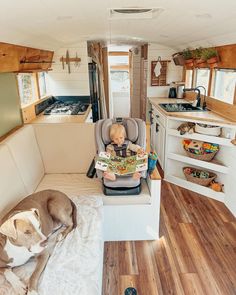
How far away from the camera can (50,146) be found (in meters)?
2.66

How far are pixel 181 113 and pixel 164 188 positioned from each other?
100 cm

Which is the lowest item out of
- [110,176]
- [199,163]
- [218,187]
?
[218,187]

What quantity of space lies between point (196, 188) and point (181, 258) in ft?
3.85

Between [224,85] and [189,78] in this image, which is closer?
[224,85]

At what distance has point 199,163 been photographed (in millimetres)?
2975

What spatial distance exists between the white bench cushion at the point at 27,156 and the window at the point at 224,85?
2285 millimetres

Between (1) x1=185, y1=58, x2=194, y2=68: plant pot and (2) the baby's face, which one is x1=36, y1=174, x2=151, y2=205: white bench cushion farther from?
(1) x1=185, y1=58, x2=194, y2=68: plant pot

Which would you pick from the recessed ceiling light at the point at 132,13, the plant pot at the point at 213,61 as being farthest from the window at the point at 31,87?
the plant pot at the point at 213,61

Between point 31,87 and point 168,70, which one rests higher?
point 168,70

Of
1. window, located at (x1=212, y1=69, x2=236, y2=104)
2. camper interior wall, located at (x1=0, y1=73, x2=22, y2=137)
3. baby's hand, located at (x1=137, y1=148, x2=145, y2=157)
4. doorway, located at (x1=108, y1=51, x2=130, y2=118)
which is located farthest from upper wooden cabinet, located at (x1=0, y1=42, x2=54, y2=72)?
doorway, located at (x1=108, y1=51, x2=130, y2=118)

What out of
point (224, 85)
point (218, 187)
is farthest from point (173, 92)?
point (218, 187)

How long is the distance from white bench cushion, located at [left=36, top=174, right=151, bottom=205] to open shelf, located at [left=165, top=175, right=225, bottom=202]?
1.03 metres

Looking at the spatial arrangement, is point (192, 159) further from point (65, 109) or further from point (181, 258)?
point (65, 109)

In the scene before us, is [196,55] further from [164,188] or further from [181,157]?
[164,188]
